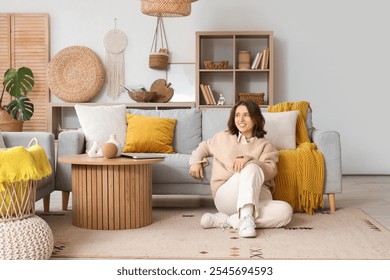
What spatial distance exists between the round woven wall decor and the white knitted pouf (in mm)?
3946

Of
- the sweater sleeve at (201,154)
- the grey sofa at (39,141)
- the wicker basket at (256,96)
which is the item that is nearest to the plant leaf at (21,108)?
the grey sofa at (39,141)

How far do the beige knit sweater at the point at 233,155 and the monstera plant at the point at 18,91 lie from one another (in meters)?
3.16

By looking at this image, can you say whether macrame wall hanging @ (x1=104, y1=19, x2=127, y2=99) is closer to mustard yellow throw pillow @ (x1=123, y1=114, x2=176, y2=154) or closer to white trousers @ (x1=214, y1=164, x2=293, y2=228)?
mustard yellow throw pillow @ (x1=123, y1=114, x2=176, y2=154)

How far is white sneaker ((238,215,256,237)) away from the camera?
3.25m

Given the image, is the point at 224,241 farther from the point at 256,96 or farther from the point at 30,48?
the point at 30,48

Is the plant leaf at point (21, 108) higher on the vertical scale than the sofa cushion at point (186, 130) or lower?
higher

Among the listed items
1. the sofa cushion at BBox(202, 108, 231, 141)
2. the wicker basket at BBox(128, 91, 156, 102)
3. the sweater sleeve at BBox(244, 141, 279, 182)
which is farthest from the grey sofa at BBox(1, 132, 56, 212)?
the wicker basket at BBox(128, 91, 156, 102)

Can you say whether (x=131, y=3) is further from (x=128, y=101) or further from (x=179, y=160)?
(x=179, y=160)

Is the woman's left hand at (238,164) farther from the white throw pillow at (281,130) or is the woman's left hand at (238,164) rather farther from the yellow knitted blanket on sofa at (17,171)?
the yellow knitted blanket on sofa at (17,171)

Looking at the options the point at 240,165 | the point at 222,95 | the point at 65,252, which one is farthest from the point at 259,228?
the point at 222,95

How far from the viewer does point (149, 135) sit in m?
4.50

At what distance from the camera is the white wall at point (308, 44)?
6543mm

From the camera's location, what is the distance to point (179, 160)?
4195 mm

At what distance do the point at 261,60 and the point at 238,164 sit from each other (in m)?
3.11
